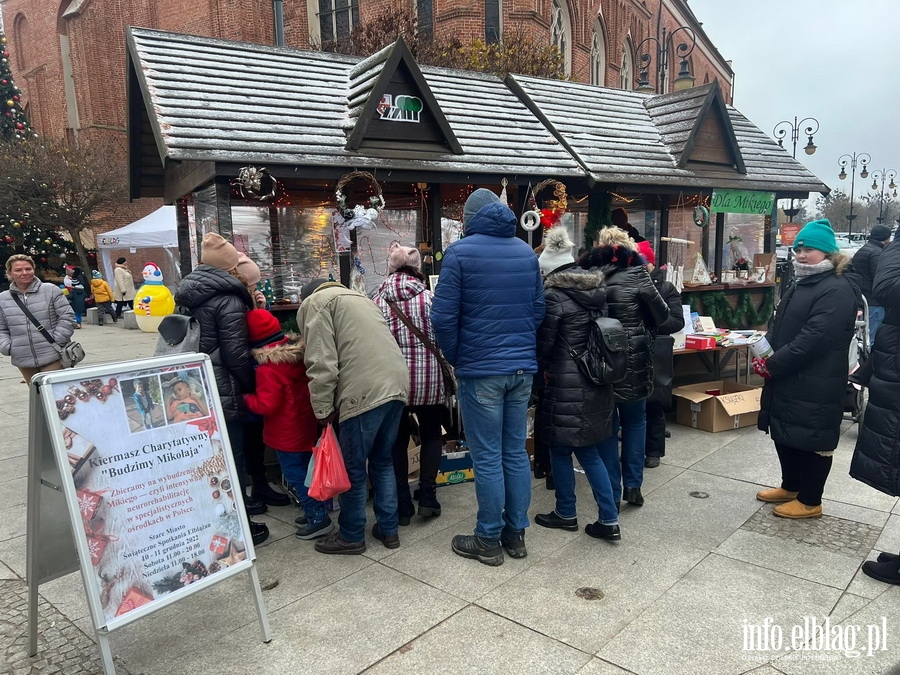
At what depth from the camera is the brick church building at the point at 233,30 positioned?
1928cm

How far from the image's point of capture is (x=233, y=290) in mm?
3744

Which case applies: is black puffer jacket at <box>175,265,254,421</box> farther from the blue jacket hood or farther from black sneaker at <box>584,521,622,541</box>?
black sneaker at <box>584,521,622,541</box>

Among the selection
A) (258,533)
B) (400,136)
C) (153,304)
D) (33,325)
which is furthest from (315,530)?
(153,304)

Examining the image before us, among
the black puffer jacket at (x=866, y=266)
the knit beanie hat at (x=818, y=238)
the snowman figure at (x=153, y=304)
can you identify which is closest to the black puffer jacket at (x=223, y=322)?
the knit beanie hat at (x=818, y=238)

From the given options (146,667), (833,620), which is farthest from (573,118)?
(146,667)

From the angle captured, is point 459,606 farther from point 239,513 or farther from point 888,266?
point 888,266

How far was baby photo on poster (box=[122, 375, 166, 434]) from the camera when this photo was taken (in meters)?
2.53

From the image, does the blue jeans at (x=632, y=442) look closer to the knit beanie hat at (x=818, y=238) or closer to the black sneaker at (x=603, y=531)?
the black sneaker at (x=603, y=531)

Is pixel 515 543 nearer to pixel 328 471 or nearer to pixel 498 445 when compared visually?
pixel 498 445

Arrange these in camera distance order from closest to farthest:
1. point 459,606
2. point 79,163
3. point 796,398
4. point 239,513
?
point 239,513 → point 459,606 → point 796,398 → point 79,163

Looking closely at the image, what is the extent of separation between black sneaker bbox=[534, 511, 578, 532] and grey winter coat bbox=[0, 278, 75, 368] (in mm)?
4720

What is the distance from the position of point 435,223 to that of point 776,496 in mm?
4102

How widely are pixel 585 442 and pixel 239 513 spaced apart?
1942 mm

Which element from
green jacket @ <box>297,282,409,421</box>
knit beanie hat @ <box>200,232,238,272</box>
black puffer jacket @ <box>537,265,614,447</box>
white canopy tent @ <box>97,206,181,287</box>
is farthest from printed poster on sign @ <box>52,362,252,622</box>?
white canopy tent @ <box>97,206,181,287</box>
